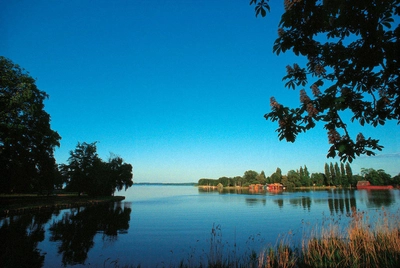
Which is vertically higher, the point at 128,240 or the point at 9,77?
the point at 9,77

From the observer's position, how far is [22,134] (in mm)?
27859

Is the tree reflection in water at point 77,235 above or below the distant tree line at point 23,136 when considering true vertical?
below

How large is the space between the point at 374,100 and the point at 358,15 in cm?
138

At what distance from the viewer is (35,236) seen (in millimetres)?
18328

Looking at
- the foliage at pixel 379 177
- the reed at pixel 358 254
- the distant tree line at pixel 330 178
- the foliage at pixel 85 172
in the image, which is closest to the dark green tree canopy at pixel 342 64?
the reed at pixel 358 254

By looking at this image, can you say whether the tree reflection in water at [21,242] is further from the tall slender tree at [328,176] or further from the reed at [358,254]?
the tall slender tree at [328,176]

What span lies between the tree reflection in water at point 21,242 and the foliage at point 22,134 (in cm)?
558

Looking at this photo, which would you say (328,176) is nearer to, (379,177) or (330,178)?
(330,178)

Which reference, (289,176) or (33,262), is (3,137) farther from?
(289,176)

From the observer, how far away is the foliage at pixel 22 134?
25.4 metres

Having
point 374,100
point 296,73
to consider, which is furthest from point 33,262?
point 374,100

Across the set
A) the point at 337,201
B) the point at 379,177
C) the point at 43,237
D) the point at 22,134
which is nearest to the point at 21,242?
the point at 43,237

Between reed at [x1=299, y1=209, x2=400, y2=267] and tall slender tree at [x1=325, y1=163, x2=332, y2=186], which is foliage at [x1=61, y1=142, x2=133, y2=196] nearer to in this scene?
reed at [x1=299, y1=209, x2=400, y2=267]

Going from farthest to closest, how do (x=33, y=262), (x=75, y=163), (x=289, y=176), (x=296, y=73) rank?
(x=289, y=176)
(x=75, y=163)
(x=33, y=262)
(x=296, y=73)
